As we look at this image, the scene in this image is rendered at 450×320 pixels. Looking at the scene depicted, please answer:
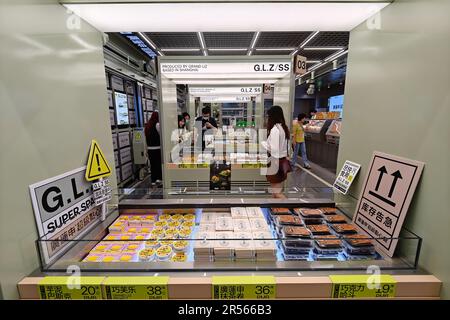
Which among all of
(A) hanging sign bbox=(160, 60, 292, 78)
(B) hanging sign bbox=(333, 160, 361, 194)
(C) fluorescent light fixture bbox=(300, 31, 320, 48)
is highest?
(C) fluorescent light fixture bbox=(300, 31, 320, 48)

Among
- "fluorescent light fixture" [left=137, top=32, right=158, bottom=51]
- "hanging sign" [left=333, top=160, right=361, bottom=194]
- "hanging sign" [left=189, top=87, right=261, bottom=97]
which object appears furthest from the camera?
"hanging sign" [left=189, top=87, right=261, bottom=97]

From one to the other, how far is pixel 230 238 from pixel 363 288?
0.67 meters

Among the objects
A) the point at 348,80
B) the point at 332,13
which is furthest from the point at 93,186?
the point at 348,80

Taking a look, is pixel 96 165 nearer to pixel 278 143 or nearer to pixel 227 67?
pixel 278 143

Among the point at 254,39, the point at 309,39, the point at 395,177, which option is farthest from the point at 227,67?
the point at 309,39

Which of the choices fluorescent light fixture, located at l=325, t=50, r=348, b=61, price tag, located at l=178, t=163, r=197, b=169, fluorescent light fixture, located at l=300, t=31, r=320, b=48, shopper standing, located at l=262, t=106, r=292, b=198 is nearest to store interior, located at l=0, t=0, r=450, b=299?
shopper standing, located at l=262, t=106, r=292, b=198

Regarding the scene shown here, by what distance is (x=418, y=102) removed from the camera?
113 centimetres

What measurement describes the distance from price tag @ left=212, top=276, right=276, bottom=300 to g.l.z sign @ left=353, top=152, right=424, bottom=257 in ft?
2.15

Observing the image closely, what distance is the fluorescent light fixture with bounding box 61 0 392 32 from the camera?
1296 mm

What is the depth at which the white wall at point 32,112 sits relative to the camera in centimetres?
95

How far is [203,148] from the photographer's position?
5.27 meters

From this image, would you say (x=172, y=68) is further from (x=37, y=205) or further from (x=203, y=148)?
(x=37, y=205)

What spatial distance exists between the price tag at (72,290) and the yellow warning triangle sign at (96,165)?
0.66 meters

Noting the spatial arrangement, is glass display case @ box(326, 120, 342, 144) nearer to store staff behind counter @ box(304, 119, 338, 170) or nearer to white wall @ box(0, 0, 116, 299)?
store staff behind counter @ box(304, 119, 338, 170)
